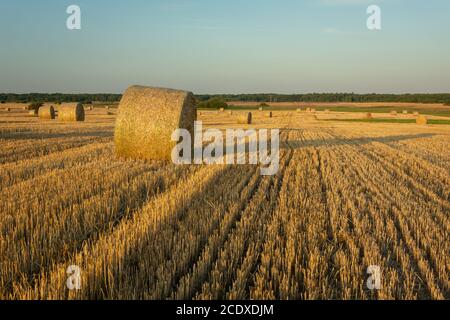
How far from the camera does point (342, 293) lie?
10.0 feet

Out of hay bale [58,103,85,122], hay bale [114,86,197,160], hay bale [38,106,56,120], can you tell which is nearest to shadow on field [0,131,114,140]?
hay bale [114,86,197,160]

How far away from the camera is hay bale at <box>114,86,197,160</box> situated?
31.9ft

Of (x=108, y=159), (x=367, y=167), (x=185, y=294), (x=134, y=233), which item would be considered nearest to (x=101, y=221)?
(x=134, y=233)

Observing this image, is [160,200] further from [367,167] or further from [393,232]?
[367,167]

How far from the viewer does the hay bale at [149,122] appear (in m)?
9.73

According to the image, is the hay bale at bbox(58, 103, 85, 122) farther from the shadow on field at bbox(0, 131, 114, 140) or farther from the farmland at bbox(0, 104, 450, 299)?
the farmland at bbox(0, 104, 450, 299)

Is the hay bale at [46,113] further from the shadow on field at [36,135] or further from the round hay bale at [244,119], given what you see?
the round hay bale at [244,119]

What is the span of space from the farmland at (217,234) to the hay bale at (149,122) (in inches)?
71.9

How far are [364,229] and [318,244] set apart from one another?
0.80 metres

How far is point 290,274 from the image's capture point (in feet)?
10.9
